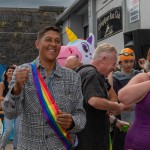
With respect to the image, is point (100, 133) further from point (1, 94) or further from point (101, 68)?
point (1, 94)

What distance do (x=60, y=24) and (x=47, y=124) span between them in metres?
20.8

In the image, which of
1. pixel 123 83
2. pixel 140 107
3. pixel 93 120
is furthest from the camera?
pixel 123 83

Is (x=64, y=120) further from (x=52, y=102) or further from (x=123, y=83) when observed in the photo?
(x=123, y=83)

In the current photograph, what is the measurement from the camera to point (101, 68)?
4180 millimetres

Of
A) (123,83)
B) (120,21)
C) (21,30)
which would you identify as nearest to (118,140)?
(123,83)

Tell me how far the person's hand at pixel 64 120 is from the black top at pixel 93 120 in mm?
781

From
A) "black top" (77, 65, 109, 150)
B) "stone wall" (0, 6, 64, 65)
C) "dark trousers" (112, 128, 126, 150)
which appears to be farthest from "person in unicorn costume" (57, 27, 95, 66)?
"stone wall" (0, 6, 64, 65)

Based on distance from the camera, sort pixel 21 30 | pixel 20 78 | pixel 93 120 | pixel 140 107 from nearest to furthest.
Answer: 1. pixel 20 78
2. pixel 140 107
3. pixel 93 120
4. pixel 21 30

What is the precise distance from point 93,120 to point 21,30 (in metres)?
20.3

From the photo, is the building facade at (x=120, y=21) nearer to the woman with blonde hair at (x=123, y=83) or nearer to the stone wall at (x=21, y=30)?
the woman with blonde hair at (x=123, y=83)

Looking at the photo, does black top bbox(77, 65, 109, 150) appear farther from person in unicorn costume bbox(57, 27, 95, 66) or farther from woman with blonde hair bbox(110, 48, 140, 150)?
person in unicorn costume bbox(57, 27, 95, 66)

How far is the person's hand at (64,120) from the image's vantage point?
119 inches

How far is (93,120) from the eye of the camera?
3959mm

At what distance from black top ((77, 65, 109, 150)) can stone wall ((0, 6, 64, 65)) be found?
731 inches
